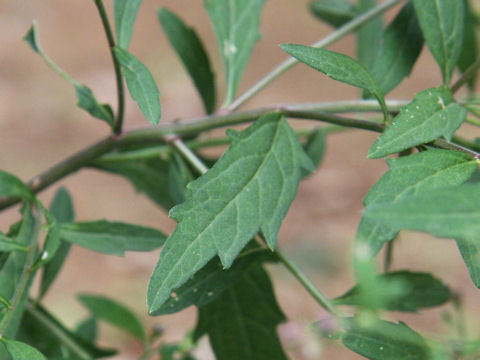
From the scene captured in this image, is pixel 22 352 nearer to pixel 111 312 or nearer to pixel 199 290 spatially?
pixel 199 290

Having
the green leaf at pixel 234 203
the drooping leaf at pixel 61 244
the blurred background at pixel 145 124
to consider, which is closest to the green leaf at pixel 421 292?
the green leaf at pixel 234 203

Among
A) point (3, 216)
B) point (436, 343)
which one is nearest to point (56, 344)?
point (436, 343)

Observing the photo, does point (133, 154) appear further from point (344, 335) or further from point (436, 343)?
point (436, 343)

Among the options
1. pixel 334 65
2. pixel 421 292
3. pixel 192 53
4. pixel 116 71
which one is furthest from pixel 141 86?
pixel 421 292

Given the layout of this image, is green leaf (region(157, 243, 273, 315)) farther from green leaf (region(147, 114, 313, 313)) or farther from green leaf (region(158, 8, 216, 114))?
green leaf (region(158, 8, 216, 114))

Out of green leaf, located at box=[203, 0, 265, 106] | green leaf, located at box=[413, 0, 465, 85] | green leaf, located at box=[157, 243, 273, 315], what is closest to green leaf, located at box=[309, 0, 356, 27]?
green leaf, located at box=[203, 0, 265, 106]
